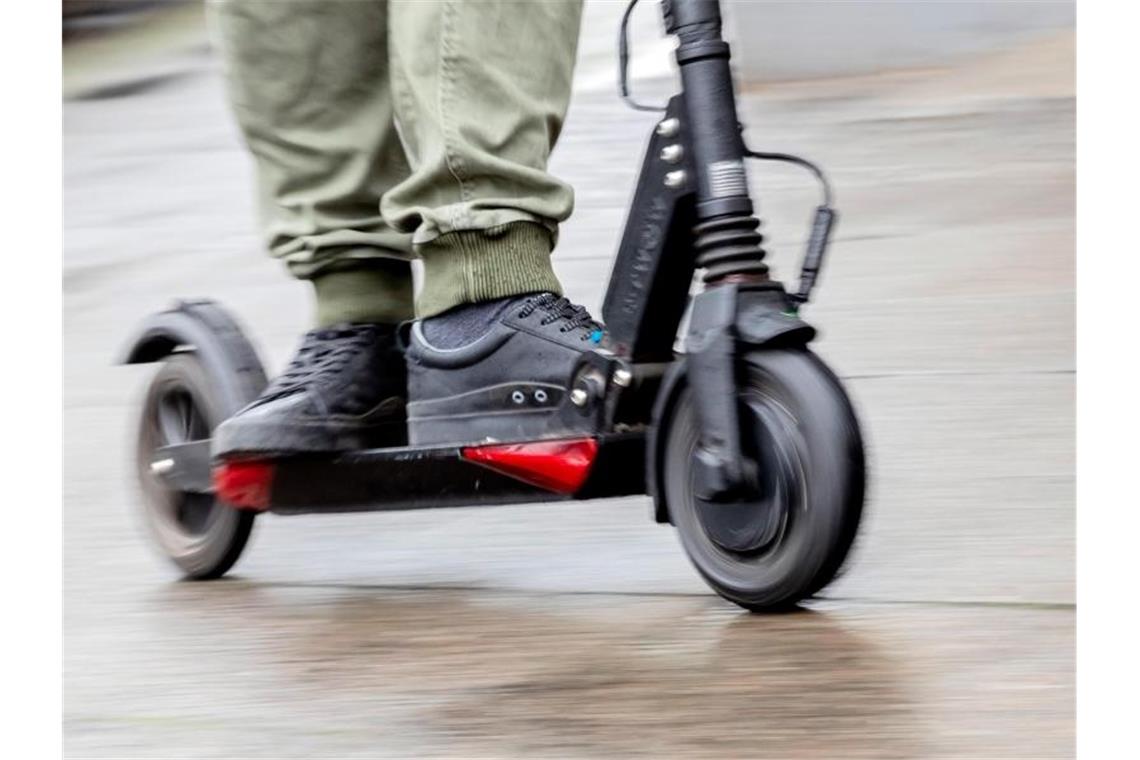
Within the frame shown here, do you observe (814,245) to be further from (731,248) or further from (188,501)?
(188,501)

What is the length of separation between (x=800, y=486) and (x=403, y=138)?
81cm

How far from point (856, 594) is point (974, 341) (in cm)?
161

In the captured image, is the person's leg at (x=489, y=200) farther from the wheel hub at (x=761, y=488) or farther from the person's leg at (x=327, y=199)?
the wheel hub at (x=761, y=488)

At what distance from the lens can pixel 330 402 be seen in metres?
2.68

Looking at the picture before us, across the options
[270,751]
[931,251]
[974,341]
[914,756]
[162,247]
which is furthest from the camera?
[162,247]

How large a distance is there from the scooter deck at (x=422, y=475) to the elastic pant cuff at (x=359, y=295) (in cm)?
25

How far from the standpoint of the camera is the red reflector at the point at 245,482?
2703mm

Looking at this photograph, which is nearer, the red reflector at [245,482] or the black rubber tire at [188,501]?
the red reflector at [245,482]

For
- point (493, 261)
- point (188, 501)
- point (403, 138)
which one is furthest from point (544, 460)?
point (188, 501)

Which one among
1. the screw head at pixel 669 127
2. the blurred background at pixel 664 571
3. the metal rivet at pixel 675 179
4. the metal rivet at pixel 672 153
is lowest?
the blurred background at pixel 664 571

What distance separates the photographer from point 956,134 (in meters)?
Answer: 6.04

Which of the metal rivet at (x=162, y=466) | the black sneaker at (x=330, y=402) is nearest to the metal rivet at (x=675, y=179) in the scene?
the black sneaker at (x=330, y=402)

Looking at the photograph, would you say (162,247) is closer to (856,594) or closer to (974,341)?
(974,341)
